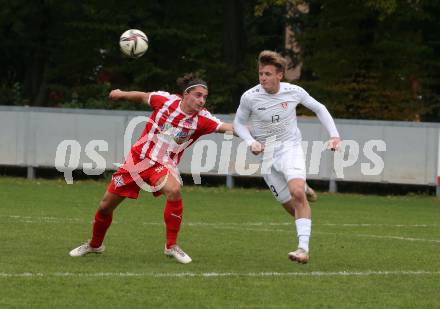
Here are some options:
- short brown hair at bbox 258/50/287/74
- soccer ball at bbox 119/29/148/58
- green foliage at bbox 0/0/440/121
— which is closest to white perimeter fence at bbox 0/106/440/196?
green foliage at bbox 0/0/440/121

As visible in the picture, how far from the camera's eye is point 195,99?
12133 mm

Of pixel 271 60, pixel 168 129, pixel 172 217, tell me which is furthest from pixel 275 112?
pixel 172 217

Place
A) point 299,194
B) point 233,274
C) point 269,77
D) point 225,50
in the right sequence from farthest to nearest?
point 225,50, point 269,77, point 299,194, point 233,274

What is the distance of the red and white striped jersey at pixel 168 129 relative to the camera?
12.2 metres

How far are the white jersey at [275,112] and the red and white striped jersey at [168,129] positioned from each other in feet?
1.08

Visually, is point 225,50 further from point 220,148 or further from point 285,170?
point 285,170

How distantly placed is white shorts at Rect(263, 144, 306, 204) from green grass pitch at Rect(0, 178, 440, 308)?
2.42ft

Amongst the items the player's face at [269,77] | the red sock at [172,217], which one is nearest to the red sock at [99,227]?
the red sock at [172,217]

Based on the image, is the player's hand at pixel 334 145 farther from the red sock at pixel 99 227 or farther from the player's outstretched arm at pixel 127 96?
the red sock at pixel 99 227

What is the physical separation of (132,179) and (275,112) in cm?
161

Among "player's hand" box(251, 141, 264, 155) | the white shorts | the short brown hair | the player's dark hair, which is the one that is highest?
the short brown hair

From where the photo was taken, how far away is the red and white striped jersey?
40.0 ft

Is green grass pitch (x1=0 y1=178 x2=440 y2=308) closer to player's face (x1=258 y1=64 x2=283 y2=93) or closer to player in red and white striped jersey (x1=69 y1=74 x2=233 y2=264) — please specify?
player in red and white striped jersey (x1=69 y1=74 x2=233 y2=264)

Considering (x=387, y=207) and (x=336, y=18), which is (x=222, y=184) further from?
(x=336, y=18)
